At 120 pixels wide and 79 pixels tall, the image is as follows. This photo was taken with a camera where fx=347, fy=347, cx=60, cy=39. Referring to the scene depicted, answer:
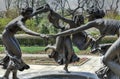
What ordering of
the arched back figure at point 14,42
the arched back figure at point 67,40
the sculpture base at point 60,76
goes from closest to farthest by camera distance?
the arched back figure at point 14,42 < the arched back figure at point 67,40 < the sculpture base at point 60,76

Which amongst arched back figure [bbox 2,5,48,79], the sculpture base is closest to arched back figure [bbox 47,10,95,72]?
the sculpture base

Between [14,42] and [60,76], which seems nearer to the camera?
[14,42]

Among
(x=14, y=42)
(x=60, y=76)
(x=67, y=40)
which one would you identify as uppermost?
(x=14, y=42)

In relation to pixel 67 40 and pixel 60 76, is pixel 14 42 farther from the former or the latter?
pixel 60 76

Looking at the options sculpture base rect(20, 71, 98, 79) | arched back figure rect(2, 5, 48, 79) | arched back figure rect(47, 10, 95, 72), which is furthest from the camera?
sculpture base rect(20, 71, 98, 79)

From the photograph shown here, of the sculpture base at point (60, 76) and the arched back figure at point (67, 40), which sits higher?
the arched back figure at point (67, 40)

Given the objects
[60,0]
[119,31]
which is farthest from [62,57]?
[60,0]

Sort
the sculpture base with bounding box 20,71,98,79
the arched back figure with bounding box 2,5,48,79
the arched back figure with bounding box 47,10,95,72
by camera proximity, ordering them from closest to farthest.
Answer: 1. the arched back figure with bounding box 2,5,48,79
2. the arched back figure with bounding box 47,10,95,72
3. the sculpture base with bounding box 20,71,98,79

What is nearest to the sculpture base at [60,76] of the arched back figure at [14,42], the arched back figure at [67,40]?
the arched back figure at [67,40]

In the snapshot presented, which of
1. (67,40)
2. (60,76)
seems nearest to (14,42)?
(67,40)

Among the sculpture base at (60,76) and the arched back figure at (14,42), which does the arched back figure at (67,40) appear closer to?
the sculpture base at (60,76)

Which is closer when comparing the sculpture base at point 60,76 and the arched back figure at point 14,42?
the arched back figure at point 14,42

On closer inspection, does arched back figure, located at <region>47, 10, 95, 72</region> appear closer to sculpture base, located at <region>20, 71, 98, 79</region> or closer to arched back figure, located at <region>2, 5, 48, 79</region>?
sculpture base, located at <region>20, 71, 98, 79</region>

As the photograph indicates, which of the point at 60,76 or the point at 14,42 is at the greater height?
the point at 14,42
